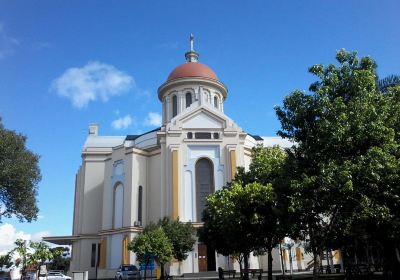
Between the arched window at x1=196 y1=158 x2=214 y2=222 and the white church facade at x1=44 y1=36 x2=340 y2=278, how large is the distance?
0.11 metres

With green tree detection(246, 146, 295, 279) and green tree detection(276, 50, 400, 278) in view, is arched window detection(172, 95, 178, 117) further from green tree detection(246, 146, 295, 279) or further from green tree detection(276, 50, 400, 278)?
green tree detection(276, 50, 400, 278)

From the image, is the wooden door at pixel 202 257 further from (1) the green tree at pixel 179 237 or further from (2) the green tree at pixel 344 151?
(2) the green tree at pixel 344 151

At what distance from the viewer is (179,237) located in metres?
36.6

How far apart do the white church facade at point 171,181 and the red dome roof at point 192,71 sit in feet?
0.86

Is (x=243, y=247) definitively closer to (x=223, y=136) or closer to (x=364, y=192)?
(x=364, y=192)

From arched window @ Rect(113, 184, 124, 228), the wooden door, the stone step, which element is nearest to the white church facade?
arched window @ Rect(113, 184, 124, 228)

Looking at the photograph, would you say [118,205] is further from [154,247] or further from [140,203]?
[154,247]

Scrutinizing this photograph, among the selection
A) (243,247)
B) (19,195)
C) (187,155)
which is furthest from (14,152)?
(243,247)

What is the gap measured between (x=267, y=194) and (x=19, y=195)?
2364cm

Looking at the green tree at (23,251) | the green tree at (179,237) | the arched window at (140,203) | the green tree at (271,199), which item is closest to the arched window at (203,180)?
the green tree at (179,237)

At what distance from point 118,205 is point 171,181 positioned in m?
8.01

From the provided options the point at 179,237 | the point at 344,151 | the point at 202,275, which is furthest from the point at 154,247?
the point at 344,151

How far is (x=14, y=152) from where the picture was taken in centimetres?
3512

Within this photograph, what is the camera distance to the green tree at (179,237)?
36438mm
